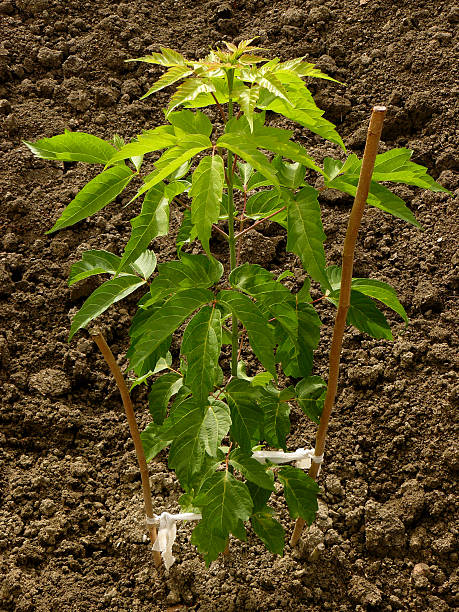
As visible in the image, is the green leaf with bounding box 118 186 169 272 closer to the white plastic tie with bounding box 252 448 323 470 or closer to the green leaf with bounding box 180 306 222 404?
the green leaf with bounding box 180 306 222 404

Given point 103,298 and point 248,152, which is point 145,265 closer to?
point 103,298

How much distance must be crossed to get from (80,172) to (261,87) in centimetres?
171

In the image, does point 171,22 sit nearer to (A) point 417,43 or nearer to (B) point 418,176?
(A) point 417,43

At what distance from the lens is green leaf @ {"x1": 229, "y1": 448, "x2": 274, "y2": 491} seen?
155cm

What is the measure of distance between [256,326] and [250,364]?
1.07 meters

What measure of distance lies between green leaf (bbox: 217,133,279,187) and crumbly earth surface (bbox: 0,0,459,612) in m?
1.21

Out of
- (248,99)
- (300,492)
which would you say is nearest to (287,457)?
(300,492)

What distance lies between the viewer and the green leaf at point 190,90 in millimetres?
1117

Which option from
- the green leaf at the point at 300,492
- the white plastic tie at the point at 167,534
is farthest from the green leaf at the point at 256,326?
the white plastic tie at the point at 167,534

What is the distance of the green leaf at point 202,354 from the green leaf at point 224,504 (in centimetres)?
30

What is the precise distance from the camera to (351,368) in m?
2.30

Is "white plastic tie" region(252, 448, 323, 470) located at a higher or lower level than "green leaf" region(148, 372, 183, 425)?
lower

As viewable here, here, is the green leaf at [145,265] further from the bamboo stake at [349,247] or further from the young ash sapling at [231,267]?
the bamboo stake at [349,247]

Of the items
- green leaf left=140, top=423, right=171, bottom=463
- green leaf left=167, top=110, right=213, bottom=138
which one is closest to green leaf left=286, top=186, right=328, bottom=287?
green leaf left=167, top=110, right=213, bottom=138
